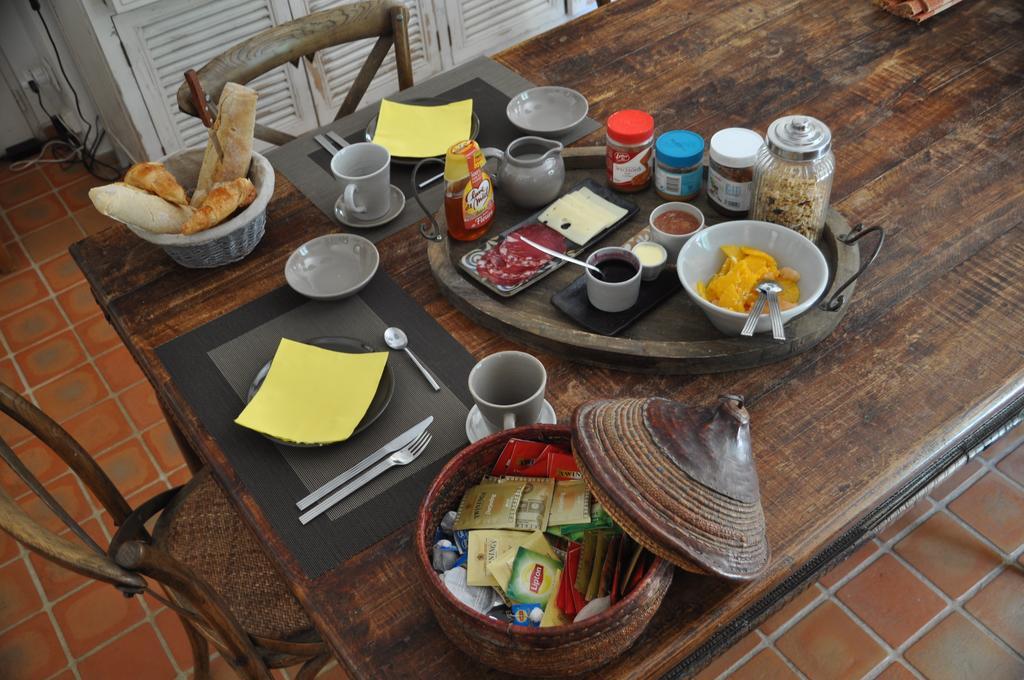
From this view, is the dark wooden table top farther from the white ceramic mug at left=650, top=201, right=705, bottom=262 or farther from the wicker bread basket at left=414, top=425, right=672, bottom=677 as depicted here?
the white ceramic mug at left=650, top=201, right=705, bottom=262

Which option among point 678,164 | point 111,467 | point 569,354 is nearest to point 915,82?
point 678,164

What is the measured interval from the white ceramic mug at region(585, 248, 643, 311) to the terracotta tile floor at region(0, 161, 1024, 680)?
802mm

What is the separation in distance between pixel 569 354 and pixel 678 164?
1.23ft

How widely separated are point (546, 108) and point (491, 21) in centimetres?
151

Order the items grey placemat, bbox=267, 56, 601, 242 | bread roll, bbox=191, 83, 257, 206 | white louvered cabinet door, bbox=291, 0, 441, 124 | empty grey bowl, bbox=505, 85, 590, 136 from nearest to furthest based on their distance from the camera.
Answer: bread roll, bbox=191, 83, 257, 206 → grey placemat, bbox=267, 56, 601, 242 → empty grey bowl, bbox=505, 85, 590, 136 → white louvered cabinet door, bbox=291, 0, 441, 124

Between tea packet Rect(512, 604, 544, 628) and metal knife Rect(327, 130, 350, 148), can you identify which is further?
metal knife Rect(327, 130, 350, 148)

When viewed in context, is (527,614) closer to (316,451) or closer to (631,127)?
(316,451)

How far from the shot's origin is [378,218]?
4.78ft

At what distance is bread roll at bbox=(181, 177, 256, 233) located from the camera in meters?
1.31

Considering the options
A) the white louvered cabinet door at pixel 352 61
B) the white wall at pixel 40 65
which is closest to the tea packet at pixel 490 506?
the white louvered cabinet door at pixel 352 61

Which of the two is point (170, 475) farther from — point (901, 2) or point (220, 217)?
point (901, 2)

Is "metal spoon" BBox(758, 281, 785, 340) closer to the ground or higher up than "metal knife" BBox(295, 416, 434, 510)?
higher up

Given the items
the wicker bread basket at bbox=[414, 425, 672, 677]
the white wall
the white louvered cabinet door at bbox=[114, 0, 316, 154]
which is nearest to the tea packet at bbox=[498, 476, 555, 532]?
the wicker bread basket at bbox=[414, 425, 672, 677]

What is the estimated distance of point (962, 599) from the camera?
173cm
